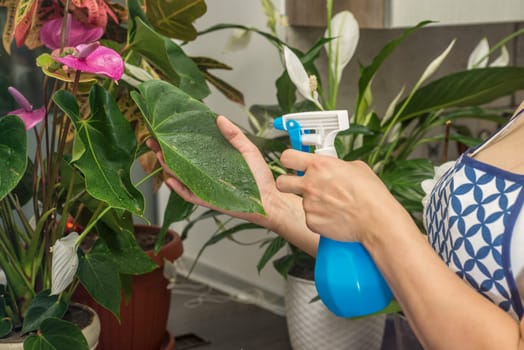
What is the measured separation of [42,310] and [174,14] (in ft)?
1.68

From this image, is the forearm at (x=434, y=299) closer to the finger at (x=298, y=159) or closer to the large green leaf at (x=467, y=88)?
the finger at (x=298, y=159)

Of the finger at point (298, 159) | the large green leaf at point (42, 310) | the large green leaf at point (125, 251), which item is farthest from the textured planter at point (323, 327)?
the finger at point (298, 159)

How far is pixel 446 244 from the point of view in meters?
0.76

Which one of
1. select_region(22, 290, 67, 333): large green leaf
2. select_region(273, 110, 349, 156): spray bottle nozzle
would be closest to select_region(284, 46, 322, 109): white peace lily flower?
select_region(273, 110, 349, 156): spray bottle nozzle

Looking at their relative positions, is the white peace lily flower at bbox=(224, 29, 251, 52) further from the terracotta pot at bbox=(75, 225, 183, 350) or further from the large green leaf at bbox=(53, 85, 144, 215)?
the large green leaf at bbox=(53, 85, 144, 215)

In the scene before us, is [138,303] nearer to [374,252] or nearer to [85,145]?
[85,145]

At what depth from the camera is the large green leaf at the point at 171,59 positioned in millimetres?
990

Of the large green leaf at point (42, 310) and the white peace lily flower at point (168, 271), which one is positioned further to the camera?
the white peace lily flower at point (168, 271)

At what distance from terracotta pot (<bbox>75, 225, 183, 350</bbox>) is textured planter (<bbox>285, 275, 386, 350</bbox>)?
22 cm

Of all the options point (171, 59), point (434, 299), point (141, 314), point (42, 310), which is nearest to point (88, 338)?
point (42, 310)

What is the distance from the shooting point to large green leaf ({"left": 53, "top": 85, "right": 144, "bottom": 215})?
81 centimetres

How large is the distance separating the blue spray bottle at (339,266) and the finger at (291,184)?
5 cm

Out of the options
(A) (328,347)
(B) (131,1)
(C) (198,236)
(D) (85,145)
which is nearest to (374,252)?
(D) (85,145)

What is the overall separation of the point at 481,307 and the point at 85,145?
45cm
